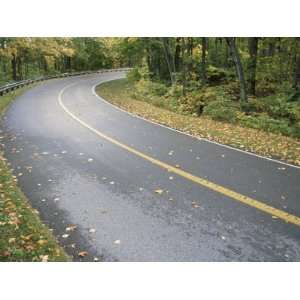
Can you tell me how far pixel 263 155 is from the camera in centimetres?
1116

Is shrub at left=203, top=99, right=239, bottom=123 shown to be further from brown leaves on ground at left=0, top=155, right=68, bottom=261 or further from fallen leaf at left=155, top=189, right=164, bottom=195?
brown leaves on ground at left=0, top=155, right=68, bottom=261

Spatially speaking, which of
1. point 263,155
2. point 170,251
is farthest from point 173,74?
point 170,251

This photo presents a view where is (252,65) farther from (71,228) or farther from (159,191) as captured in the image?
(71,228)

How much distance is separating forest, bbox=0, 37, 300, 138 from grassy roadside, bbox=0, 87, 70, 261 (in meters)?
10.6

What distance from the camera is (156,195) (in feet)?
27.5

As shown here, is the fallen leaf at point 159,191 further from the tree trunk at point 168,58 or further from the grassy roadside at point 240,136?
the tree trunk at point 168,58

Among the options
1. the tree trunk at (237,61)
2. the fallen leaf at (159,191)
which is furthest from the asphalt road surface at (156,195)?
the tree trunk at (237,61)

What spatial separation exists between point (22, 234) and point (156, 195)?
117 inches

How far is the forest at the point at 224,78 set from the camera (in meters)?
18.2

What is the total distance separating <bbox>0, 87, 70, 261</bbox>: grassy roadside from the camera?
5996 mm

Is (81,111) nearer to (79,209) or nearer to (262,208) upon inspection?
(79,209)

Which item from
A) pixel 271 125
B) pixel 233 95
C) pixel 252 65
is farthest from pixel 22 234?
pixel 252 65

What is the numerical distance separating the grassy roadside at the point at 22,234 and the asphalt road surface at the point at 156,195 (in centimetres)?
24

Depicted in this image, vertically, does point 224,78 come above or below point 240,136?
above
